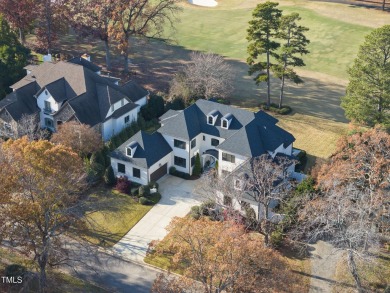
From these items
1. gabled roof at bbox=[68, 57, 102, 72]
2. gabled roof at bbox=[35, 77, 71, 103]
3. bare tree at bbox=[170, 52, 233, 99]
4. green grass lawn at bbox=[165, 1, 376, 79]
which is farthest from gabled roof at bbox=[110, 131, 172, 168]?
green grass lawn at bbox=[165, 1, 376, 79]

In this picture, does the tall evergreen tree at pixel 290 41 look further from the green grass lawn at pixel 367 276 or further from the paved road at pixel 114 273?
the paved road at pixel 114 273

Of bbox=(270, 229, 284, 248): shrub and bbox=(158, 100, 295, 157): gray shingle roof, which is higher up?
bbox=(158, 100, 295, 157): gray shingle roof

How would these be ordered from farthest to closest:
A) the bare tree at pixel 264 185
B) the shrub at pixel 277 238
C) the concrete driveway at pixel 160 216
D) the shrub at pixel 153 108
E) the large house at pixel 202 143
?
the shrub at pixel 153 108
the large house at pixel 202 143
the concrete driveway at pixel 160 216
the shrub at pixel 277 238
the bare tree at pixel 264 185

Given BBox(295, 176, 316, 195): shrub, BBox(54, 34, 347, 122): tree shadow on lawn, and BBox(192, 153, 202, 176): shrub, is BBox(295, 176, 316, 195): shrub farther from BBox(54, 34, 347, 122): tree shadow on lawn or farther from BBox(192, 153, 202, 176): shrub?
BBox(54, 34, 347, 122): tree shadow on lawn

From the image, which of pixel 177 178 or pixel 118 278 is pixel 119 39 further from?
pixel 118 278

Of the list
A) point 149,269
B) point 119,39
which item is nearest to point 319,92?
point 119,39

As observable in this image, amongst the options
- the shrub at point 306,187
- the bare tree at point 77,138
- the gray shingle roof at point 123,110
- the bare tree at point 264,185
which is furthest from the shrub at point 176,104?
the shrub at point 306,187
